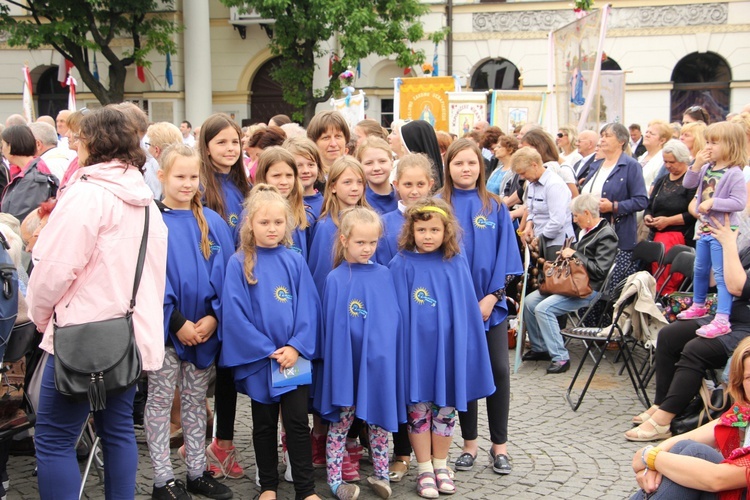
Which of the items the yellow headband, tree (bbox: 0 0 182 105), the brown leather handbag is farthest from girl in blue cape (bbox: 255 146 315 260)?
tree (bbox: 0 0 182 105)

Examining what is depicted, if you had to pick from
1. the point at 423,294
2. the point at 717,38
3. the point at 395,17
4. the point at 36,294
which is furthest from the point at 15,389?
the point at 717,38

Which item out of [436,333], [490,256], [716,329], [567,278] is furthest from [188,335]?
[567,278]

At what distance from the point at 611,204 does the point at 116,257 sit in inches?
219

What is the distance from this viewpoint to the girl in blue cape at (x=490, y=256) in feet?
16.4

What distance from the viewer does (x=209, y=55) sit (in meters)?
24.6

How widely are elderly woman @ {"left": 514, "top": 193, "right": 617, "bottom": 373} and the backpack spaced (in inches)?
187

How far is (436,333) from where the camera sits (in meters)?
4.61

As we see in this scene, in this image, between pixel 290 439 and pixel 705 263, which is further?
pixel 705 263

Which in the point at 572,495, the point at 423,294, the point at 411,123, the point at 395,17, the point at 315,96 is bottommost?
the point at 572,495

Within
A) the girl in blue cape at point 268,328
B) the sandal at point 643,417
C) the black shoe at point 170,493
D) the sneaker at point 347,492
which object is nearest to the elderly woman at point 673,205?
the sandal at point 643,417

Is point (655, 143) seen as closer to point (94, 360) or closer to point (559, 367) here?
point (559, 367)

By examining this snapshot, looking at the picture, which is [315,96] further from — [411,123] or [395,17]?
[411,123]

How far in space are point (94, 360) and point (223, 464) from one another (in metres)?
1.60

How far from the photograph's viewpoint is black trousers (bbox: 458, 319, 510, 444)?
4.99m
